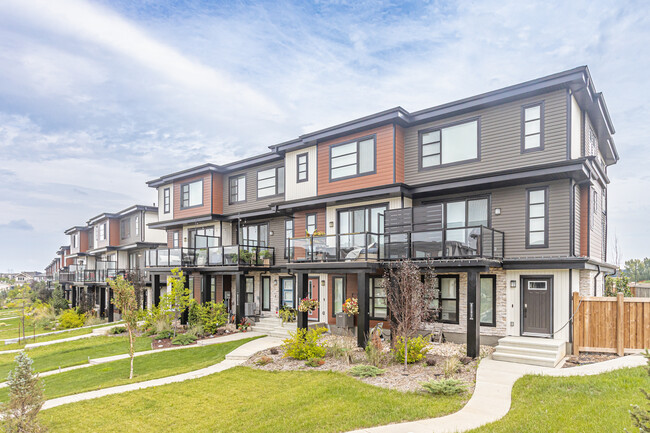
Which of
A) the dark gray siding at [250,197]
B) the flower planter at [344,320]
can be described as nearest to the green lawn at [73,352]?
the flower planter at [344,320]

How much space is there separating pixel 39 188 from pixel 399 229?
46.9 m

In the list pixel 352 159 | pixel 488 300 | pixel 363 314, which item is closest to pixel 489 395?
pixel 363 314

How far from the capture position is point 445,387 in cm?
861

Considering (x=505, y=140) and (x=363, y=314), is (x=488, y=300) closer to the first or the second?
(x=363, y=314)

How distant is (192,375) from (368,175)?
9778 millimetres

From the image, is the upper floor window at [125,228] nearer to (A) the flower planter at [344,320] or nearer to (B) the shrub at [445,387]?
(A) the flower planter at [344,320]

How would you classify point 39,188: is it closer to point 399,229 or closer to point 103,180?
point 103,180

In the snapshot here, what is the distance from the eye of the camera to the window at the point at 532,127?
13195 mm

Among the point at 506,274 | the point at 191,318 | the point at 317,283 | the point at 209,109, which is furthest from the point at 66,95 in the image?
the point at 506,274

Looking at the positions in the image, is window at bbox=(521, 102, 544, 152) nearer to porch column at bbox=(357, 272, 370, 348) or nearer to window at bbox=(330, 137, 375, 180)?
window at bbox=(330, 137, 375, 180)

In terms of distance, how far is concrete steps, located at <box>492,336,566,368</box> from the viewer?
36.5ft

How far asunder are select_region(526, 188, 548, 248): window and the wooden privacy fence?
1966 mm

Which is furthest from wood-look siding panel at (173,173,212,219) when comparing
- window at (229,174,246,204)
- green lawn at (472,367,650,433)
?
green lawn at (472,367,650,433)

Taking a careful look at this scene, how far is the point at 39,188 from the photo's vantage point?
45219mm
